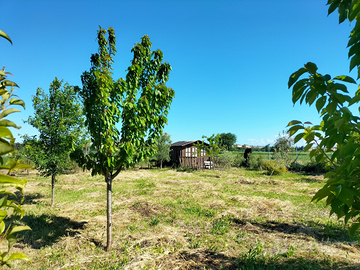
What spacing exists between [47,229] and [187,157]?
19880 millimetres

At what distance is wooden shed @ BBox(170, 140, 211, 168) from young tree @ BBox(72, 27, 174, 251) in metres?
18.3

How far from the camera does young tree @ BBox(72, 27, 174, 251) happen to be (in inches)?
151

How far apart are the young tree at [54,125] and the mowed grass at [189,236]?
173cm

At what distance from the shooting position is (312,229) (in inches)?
202

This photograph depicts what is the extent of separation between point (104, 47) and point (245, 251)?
17.0 feet

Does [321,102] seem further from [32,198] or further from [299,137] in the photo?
[32,198]

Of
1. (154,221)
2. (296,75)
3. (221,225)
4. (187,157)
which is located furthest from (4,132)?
(187,157)

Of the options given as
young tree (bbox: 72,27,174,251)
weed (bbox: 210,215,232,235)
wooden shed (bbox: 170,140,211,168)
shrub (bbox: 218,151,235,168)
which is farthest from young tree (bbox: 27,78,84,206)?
wooden shed (bbox: 170,140,211,168)

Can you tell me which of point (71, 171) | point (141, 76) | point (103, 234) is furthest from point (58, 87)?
point (71, 171)

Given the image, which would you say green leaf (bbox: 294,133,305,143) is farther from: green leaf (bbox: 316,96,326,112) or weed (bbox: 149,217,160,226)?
weed (bbox: 149,217,160,226)

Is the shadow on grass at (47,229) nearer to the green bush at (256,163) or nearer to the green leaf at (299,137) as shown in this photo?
the green leaf at (299,137)

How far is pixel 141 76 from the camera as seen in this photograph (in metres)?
4.34

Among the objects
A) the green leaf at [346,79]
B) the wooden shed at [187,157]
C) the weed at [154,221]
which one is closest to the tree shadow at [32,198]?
the weed at [154,221]

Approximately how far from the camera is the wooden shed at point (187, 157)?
901 inches
